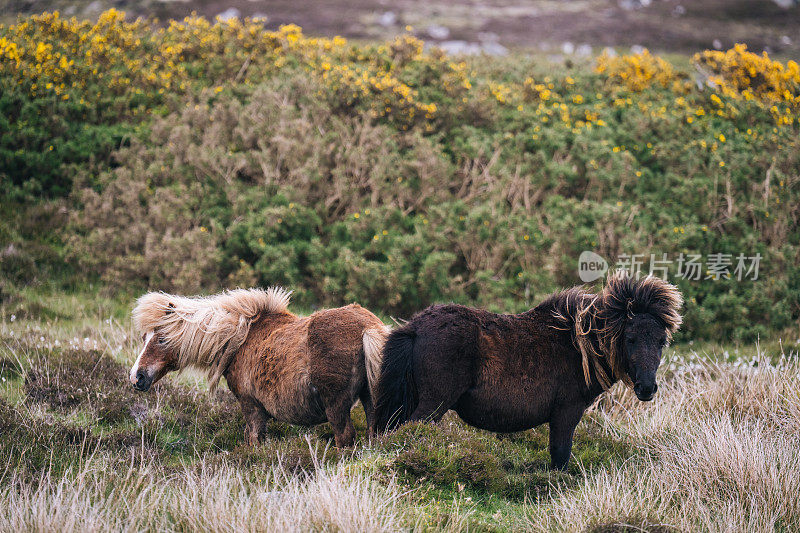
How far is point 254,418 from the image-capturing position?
638 cm

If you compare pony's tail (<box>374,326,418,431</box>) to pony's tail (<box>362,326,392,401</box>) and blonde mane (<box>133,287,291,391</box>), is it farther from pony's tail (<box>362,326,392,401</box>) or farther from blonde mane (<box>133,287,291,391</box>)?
blonde mane (<box>133,287,291,391</box>)

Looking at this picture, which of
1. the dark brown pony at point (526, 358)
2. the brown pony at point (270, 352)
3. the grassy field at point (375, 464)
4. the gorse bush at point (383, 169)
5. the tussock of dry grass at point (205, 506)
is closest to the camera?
the tussock of dry grass at point (205, 506)

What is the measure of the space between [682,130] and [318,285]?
30.4 feet

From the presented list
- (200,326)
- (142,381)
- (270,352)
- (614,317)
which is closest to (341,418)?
(270,352)

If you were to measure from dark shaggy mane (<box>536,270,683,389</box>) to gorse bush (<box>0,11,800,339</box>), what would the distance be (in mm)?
5855

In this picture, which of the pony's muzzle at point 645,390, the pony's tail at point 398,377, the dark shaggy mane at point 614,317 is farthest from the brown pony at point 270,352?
the pony's muzzle at point 645,390

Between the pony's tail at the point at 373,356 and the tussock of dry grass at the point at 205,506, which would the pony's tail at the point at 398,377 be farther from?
the tussock of dry grass at the point at 205,506

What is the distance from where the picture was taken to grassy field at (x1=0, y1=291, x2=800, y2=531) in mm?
4770

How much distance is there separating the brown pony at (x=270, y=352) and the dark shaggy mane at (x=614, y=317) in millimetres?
1757

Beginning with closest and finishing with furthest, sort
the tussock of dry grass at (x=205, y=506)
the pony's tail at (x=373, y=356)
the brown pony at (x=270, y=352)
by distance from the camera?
the tussock of dry grass at (x=205, y=506), the pony's tail at (x=373, y=356), the brown pony at (x=270, y=352)

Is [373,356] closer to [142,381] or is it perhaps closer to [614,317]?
[614,317]

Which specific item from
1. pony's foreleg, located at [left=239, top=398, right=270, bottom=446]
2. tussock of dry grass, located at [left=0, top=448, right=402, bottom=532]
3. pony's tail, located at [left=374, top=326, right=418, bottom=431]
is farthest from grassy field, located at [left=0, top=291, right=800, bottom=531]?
pony's tail, located at [left=374, top=326, right=418, bottom=431]

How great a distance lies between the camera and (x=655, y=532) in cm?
473

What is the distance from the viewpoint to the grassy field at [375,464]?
4770 millimetres
